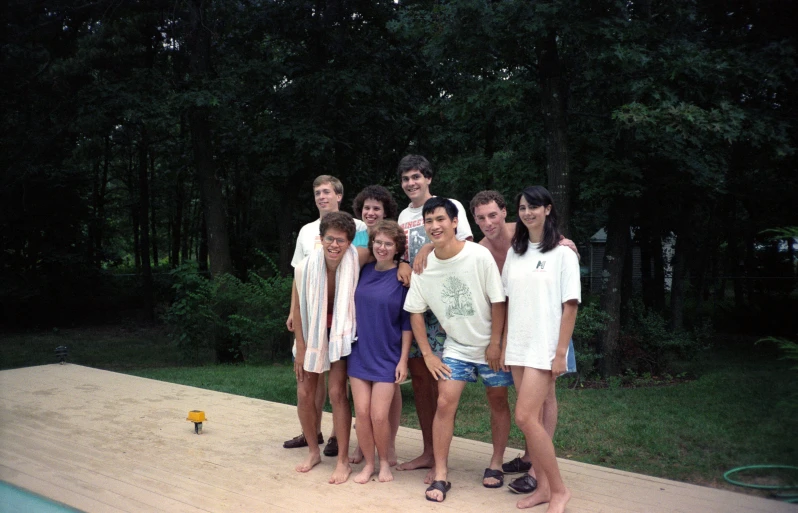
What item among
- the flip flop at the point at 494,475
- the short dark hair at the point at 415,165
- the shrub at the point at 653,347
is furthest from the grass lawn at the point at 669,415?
the short dark hair at the point at 415,165

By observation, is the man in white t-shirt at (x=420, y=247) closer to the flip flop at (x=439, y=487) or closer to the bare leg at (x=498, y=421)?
the bare leg at (x=498, y=421)

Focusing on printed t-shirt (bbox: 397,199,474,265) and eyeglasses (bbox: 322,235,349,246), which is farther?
printed t-shirt (bbox: 397,199,474,265)

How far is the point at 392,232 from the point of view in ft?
12.5

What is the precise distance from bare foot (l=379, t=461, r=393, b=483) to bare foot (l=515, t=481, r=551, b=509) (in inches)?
28.2

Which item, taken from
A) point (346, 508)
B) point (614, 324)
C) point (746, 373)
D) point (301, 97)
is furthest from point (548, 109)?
point (346, 508)

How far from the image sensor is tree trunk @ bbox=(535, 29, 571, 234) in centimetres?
890

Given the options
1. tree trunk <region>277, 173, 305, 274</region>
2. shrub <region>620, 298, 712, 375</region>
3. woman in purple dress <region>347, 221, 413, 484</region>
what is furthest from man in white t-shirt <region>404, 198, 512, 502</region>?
tree trunk <region>277, 173, 305, 274</region>

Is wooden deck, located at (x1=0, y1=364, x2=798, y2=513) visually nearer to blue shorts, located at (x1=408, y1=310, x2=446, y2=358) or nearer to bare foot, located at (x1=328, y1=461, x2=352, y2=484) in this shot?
bare foot, located at (x1=328, y1=461, x2=352, y2=484)

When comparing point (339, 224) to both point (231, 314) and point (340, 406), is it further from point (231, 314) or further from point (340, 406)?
point (231, 314)

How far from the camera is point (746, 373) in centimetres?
549

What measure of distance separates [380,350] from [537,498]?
3.44ft

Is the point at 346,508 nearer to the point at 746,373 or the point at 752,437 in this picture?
the point at 752,437

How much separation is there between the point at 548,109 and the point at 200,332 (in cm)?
589

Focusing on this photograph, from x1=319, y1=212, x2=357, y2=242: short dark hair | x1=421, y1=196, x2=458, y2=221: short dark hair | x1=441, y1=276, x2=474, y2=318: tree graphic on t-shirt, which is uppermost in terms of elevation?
x1=421, y1=196, x2=458, y2=221: short dark hair
